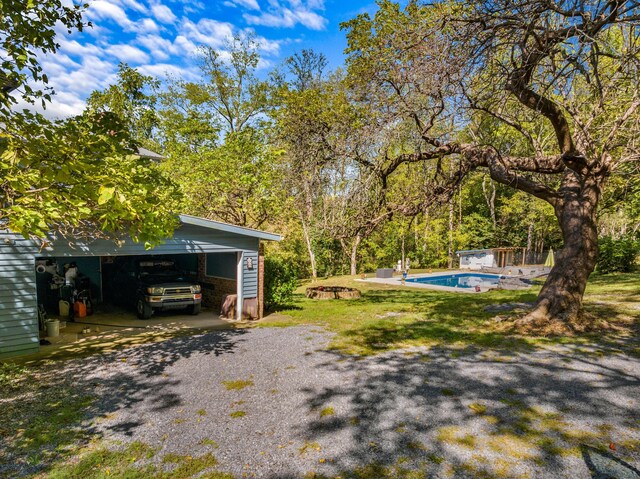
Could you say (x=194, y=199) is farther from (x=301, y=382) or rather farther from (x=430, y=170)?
(x=301, y=382)

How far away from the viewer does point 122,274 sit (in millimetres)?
13070

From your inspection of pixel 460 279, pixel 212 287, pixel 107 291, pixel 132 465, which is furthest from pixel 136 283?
pixel 460 279

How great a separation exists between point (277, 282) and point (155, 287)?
3.98 meters

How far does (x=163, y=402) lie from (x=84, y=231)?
4717 mm

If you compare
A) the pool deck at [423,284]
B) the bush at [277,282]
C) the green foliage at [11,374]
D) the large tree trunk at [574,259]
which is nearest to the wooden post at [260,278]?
the bush at [277,282]

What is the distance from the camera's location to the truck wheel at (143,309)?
10772mm

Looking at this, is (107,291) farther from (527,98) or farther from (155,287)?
(527,98)

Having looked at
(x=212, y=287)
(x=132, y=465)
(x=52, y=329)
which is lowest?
(x=132, y=465)

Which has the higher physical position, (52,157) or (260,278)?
(52,157)

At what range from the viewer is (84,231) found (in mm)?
7996

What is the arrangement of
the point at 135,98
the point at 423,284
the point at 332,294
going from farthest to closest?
the point at 135,98 → the point at 423,284 → the point at 332,294

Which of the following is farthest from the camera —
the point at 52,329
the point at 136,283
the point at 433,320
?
the point at 136,283

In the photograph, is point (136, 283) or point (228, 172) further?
point (228, 172)

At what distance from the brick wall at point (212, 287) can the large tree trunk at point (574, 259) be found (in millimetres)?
8782
